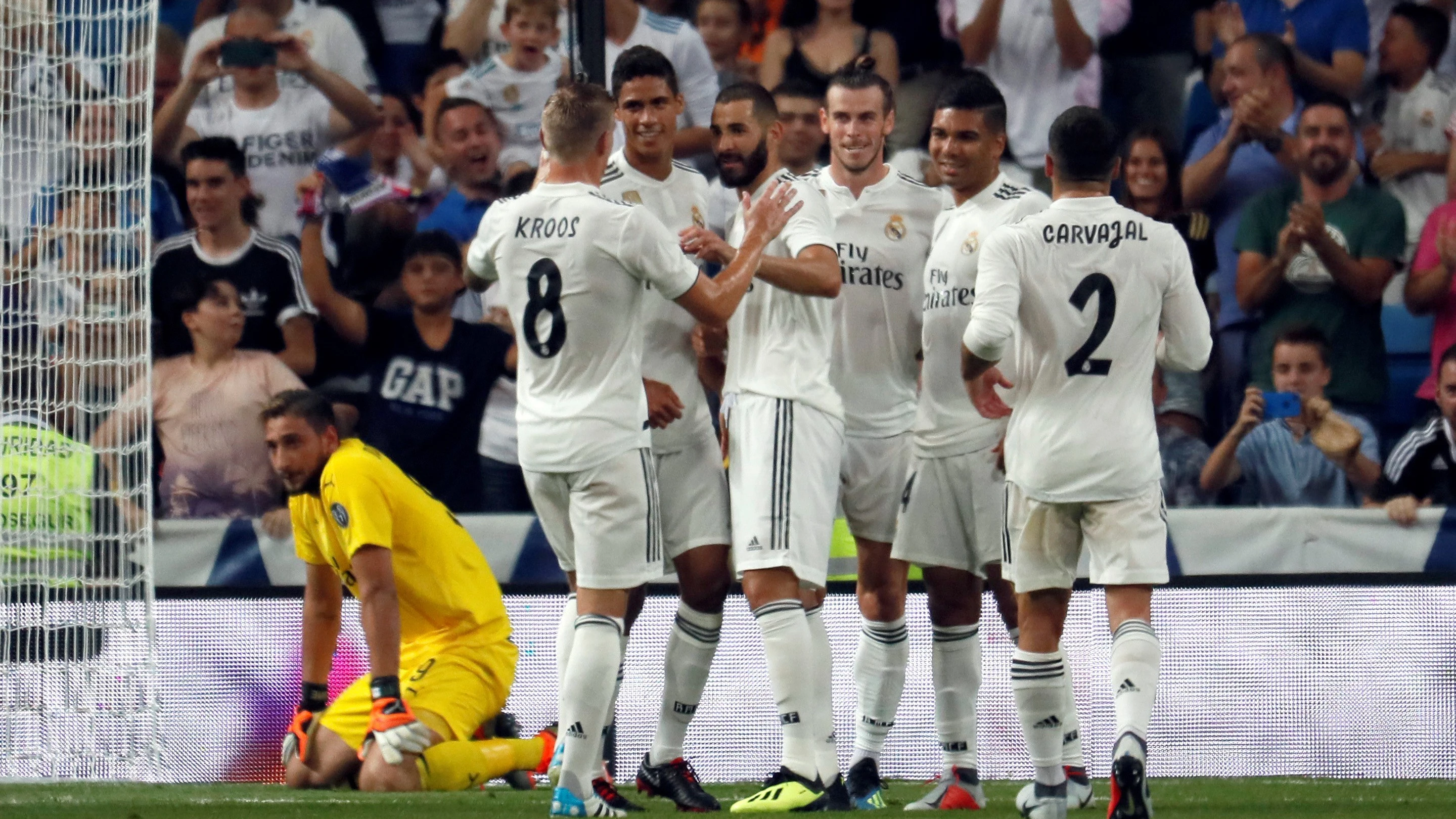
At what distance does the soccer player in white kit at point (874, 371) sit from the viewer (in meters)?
5.49

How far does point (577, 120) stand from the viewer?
15.4 ft

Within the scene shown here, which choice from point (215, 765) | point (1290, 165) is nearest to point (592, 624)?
point (215, 765)

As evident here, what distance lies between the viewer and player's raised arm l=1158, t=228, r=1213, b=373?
14.9ft

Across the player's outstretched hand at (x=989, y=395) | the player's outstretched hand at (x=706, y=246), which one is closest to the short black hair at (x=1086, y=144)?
the player's outstretched hand at (x=989, y=395)

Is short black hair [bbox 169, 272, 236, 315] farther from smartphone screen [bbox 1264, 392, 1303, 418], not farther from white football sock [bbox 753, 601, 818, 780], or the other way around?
smartphone screen [bbox 1264, 392, 1303, 418]

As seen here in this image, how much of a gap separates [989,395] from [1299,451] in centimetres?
303

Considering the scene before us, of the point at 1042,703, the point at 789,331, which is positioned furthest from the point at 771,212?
the point at 1042,703

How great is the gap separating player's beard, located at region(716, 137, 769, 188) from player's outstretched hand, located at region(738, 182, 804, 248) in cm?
40

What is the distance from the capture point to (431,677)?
6148mm

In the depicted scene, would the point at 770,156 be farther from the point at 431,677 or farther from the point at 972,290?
the point at 431,677

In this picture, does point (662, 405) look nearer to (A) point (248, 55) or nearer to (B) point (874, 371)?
(B) point (874, 371)

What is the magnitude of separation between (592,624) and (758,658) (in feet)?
7.07

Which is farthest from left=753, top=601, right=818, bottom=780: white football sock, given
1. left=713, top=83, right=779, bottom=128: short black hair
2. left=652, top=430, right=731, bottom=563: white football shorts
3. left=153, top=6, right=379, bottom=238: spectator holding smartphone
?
left=153, top=6, right=379, bottom=238: spectator holding smartphone

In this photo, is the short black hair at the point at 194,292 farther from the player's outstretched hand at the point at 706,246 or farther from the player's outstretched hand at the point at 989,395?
the player's outstretched hand at the point at 989,395
